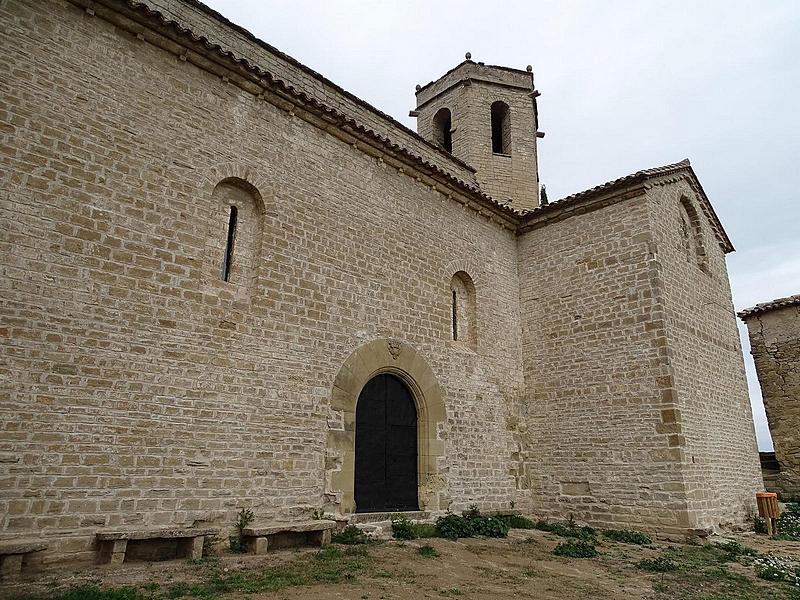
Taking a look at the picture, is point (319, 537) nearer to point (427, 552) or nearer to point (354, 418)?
point (427, 552)

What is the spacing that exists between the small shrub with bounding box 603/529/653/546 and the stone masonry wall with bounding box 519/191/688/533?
0.81ft

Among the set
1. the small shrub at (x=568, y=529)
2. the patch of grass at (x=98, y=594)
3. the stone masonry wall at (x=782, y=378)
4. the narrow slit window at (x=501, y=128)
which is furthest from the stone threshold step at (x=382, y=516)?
the stone masonry wall at (x=782, y=378)

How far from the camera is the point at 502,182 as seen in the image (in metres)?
14.4

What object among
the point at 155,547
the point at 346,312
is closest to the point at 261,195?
the point at 346,312

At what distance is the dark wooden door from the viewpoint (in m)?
8.01

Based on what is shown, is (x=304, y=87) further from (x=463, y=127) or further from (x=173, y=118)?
(x=463, y=127)

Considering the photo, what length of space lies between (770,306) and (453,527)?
40.3ft

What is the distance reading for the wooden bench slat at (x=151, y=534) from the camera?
524cm

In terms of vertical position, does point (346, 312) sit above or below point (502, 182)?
below

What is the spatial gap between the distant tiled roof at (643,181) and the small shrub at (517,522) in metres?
6.05

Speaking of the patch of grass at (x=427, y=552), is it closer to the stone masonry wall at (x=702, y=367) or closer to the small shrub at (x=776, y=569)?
the small shrub at (x=776, y=569)

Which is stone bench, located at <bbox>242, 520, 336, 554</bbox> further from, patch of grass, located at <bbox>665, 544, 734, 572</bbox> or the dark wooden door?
patch of grass, located at <bbox>665, 544, 734, 572</bbox>

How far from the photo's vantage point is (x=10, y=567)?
4680 mm

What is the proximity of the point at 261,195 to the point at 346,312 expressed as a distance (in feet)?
6.85
